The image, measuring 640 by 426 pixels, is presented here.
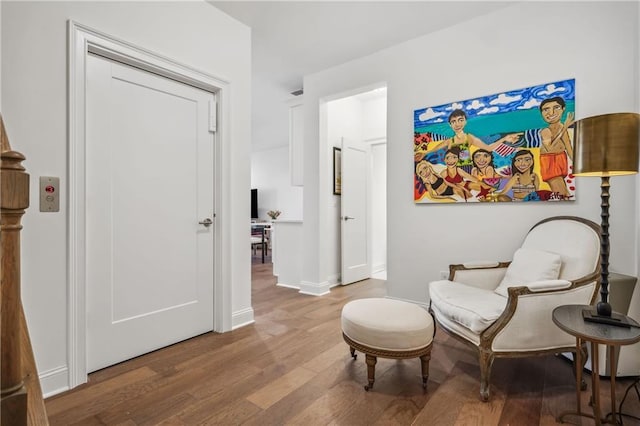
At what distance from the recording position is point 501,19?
2709mm

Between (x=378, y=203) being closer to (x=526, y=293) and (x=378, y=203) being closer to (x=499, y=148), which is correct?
(x=499, y=148)

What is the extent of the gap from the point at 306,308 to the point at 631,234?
268 centimetres

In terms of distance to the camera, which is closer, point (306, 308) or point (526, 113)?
point (526, 113)

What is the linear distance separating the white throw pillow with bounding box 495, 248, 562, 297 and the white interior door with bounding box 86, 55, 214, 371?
90.3 inches

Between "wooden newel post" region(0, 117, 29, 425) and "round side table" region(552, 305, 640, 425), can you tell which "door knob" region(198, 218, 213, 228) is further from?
"round side table" region(552, 305, 640, 425)

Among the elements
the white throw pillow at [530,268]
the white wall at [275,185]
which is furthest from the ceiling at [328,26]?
the white wall at [275,185]

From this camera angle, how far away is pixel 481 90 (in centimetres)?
280

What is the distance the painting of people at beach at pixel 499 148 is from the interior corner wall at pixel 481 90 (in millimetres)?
85

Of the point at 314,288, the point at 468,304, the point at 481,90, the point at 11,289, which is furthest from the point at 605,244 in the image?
the point at 314,288

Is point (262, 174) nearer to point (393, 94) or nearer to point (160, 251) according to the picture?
point (393, 94)

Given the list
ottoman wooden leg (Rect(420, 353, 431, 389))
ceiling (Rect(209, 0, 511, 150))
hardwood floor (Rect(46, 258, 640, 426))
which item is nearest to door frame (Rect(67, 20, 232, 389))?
hardwood floor (Rect(46, 258, 640, 426))

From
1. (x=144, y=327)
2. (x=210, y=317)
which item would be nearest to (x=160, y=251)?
(x=144, y=327)

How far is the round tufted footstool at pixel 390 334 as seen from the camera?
5.75 feet

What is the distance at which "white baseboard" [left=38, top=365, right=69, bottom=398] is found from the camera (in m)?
1.71
